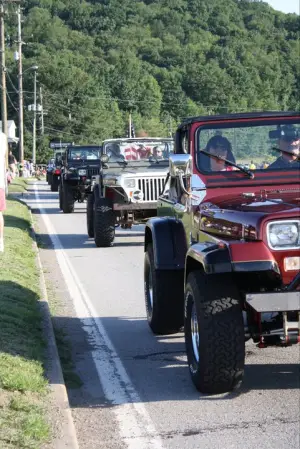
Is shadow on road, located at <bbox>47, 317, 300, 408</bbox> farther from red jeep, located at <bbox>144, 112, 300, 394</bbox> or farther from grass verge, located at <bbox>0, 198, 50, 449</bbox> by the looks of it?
grass verge, located at <bbox>0, 198, 50, 449</bbox>

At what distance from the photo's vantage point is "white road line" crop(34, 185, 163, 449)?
18.5 ft

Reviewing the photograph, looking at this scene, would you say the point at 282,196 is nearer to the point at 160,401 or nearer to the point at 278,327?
the point at 278,327

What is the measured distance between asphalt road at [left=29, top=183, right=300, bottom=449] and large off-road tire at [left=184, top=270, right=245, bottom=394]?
185mm

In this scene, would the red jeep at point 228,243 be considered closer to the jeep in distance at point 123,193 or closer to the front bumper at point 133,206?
the front bumper at point 133,206

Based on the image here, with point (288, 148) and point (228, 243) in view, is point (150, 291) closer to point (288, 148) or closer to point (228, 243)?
point (288, 148)

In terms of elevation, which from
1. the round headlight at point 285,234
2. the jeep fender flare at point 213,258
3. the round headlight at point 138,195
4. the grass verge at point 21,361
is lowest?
the grass verge at point 21,361

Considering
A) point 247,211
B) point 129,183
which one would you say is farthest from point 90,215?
point 247,211

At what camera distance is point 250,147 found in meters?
7.85

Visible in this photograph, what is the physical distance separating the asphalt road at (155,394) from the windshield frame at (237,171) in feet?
4.65

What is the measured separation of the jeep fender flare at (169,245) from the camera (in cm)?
766

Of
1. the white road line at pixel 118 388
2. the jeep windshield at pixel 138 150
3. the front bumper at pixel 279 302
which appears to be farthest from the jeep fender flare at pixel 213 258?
the jeep windshield at pixel 138 150

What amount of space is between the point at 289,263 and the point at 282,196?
1138 millimetres

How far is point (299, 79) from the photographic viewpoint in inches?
2815

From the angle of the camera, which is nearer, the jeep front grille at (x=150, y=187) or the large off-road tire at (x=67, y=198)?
the jeep front grille at (x=150, y=187)
